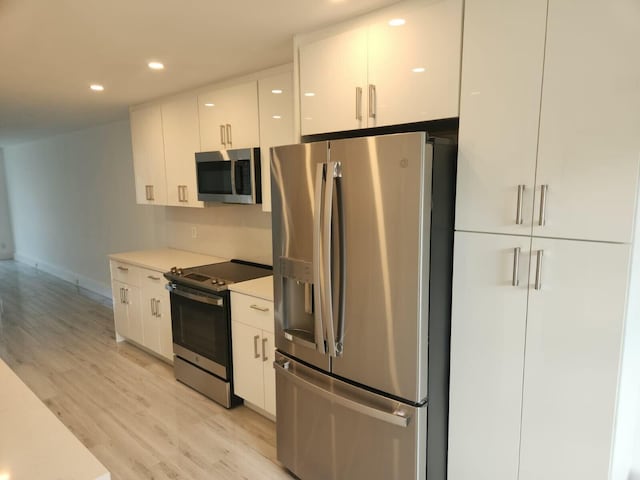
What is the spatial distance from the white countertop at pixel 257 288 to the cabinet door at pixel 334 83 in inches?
40.7

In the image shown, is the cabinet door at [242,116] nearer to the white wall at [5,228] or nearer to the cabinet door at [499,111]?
the cabinet door at [499,111]

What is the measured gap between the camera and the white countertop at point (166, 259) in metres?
3.67

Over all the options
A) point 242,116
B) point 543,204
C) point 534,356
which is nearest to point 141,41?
point 242,116

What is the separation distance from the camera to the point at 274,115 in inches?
111

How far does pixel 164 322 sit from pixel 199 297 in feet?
2.59

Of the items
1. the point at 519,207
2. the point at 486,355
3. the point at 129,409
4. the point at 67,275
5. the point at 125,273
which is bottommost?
the point at 129,409

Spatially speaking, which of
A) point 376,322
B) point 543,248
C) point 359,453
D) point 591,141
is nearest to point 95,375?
point 359,453

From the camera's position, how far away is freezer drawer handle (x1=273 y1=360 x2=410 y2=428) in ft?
5.74

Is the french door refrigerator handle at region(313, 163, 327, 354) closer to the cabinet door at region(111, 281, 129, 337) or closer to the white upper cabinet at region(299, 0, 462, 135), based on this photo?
the white upper cabinet at region(299, 0, 462, 135)

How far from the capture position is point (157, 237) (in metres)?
4.86

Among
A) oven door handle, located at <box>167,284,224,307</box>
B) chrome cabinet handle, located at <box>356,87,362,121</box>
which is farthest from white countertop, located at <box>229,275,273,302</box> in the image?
chrome cabinet handle, located at <box>356,87,362,121</box>

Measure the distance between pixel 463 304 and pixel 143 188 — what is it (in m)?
3.51

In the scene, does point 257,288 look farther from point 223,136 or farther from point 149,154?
point 149,154

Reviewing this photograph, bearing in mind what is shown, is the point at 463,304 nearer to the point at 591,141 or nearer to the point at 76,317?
the point at 591,141
